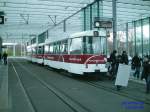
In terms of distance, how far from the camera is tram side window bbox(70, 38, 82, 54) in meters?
21.4

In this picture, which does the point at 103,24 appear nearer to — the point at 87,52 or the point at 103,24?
the point at 103,24

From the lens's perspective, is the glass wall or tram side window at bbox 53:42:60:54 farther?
the glass wall

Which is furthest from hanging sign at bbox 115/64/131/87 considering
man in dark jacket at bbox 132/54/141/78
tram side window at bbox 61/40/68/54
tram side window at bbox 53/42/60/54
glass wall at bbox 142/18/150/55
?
glass wall at bbox 142/18/150/55

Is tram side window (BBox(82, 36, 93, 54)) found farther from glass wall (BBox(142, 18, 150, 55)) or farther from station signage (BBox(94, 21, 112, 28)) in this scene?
glass wall (BBox(142, 18, 150, 55))

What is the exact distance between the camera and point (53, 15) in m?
40.4

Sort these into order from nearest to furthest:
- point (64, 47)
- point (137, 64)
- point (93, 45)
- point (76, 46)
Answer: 1. point (93, 45)
2. point (137, 64)
3. point (76, 46)
4. point (64, 47)

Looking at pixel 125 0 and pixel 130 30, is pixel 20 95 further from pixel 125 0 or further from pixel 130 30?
pixel 130 30

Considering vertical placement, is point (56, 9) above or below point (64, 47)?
above

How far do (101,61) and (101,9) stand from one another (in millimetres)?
17674

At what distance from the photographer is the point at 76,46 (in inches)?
863

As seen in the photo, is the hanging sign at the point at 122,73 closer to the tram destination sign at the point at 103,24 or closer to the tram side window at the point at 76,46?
the tram side window at the point at 76,46

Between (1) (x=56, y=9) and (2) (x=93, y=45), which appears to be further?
(1) (x=56, y=9)

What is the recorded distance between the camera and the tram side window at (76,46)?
21359 millimetres

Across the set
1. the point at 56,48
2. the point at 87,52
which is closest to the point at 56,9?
the point at 56,48
